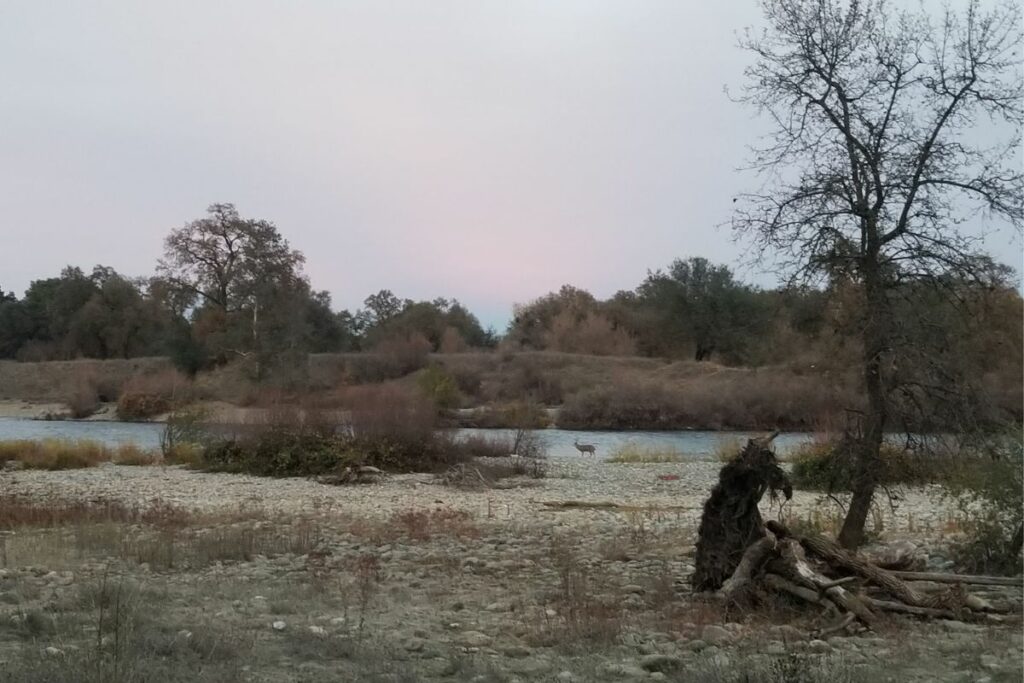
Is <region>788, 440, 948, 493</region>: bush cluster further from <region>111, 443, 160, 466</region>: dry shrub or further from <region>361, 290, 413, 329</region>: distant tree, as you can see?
<region>361, 290, 413, 329</region>: distant tree

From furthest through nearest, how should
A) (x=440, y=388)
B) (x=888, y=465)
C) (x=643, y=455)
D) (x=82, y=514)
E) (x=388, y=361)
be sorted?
(x=388, y=361), (x=440, y=388), (x=643, y=455), (x=82, y=514), (x=888, y=465)

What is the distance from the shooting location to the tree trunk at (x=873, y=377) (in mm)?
10117

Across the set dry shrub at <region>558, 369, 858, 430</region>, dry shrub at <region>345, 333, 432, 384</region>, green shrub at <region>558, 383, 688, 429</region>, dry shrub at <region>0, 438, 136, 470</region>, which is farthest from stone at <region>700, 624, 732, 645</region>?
dry shrub at <region>345, 333, 432, 384</region>

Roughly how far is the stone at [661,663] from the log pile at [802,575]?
162 cm

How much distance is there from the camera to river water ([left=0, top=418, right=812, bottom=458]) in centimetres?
3950

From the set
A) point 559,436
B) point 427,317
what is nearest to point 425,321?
point 427,317

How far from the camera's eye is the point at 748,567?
8734mm

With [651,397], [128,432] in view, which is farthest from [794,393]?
[128,432]

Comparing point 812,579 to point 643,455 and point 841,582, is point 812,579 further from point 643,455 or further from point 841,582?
point 643,455

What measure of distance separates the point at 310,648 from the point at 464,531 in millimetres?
7696

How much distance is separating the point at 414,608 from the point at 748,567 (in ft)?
9.71

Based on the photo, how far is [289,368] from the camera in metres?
56.9

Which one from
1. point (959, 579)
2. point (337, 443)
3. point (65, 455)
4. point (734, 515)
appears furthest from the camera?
point (65, 455)

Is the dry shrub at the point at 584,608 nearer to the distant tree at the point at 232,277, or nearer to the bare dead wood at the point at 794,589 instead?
the bare dead wood at the point at 794,589
